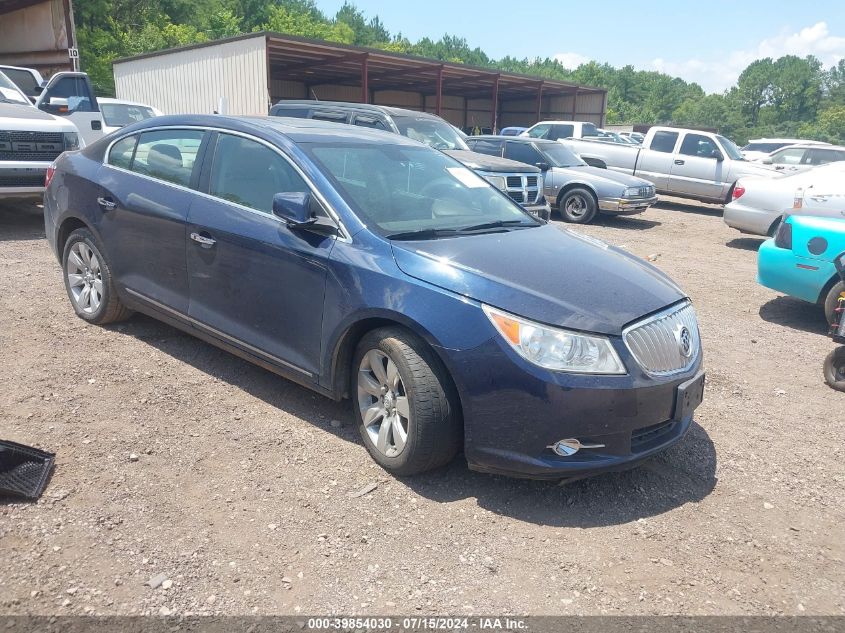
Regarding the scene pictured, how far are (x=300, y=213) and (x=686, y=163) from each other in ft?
45.3

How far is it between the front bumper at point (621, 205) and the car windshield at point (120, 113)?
934 centimetres

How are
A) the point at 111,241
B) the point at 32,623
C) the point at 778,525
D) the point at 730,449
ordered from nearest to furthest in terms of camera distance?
the point at 32,623
the point at 778,525
the point at 730,449
the point at 111,241

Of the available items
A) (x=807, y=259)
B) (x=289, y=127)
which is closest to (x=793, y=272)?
(x=807, y=259)

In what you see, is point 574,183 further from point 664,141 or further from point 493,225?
point 493,225

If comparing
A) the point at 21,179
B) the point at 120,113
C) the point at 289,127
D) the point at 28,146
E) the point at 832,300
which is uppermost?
the point at 120,113

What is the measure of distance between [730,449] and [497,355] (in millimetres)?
1853

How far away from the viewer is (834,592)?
2732mm

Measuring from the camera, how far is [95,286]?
5.13 meters

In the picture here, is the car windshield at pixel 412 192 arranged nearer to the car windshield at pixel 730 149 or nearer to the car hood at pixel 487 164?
the car hood at pixel 487 164

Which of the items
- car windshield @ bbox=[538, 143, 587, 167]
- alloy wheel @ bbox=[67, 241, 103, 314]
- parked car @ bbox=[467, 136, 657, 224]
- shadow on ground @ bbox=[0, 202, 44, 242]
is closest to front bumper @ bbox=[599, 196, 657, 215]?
parked car @ bbox=[467, 136, 657, 224]

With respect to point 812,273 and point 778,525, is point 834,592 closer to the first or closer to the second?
point 778,525

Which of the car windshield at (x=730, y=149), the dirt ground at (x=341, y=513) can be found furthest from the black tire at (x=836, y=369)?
the car windshield at (x=730, y=149)

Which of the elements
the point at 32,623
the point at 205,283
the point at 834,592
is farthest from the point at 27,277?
the point at 834,592

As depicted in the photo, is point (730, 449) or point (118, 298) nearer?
point (730, 449)
